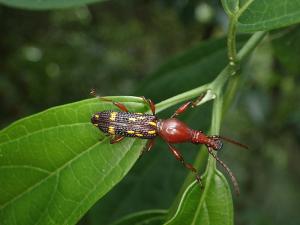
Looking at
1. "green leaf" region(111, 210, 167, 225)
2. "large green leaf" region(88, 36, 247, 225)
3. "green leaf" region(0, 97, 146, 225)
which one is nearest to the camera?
"green leaf" region(0, 97, 146, 225)

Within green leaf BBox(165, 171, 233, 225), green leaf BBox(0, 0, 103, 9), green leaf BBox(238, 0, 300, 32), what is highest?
green leaf BBox(0, 0, 103, 9)

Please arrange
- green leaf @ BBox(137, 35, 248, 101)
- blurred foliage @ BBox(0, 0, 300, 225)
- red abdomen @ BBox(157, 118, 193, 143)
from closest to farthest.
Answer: red abdomen @ BBox(157, 118, 193, 143), green leaf @ BBox(137, 35, 248, 101), blurred foliage @ BBox(0, 0, 300, 225)

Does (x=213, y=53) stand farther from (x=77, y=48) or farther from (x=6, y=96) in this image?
(x=77, y=48)

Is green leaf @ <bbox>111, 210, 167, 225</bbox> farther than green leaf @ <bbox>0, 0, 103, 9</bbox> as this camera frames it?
Yes

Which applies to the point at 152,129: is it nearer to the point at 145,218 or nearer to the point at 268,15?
the point at 145,218

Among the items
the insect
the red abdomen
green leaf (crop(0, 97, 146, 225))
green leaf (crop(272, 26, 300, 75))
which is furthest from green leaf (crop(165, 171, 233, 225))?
green leaf (crop(272, 26, 300, 75))

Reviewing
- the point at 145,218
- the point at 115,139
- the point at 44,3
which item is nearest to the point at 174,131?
the point at 145,218

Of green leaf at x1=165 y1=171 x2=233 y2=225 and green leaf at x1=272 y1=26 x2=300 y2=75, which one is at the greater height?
green leaf at x1=272 y1=26 x2=300 y2=75

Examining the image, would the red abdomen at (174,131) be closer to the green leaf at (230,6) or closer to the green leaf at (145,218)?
the green leaf at (145,218)

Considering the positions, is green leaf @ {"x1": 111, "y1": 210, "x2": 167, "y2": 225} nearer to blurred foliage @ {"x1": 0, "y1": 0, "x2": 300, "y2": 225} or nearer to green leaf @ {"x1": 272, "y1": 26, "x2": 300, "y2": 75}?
blurred foliage @ {"x1": 0, "y1": 0, "x2": 300, "y2": 225}
